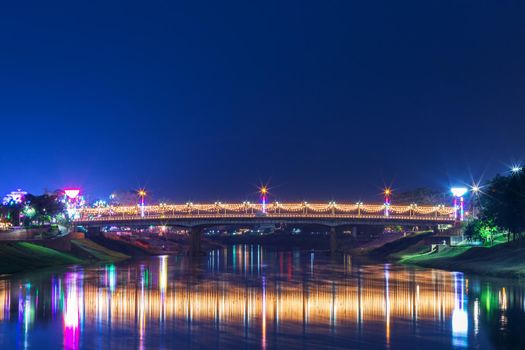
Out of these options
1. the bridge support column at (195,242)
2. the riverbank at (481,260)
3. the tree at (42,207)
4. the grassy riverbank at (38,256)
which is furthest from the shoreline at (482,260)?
the tree at (42,207)

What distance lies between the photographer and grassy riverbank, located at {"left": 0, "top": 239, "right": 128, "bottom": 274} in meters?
91.2

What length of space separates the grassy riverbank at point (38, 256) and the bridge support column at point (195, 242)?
3411cm

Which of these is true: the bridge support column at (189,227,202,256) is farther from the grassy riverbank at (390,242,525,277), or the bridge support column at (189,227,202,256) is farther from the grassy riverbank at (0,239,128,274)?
the grassy riverbank at (390,242,525,277)

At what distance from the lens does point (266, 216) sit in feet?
623

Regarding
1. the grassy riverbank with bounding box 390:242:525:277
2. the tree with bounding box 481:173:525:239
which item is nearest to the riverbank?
the grassy riverbank with bounding box 390:242:525:277

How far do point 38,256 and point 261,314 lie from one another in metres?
68.0

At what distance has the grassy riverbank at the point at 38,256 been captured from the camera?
91.2m

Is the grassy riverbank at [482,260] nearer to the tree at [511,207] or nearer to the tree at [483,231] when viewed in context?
the tree at [511,207]

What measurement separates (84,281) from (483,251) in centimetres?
5610

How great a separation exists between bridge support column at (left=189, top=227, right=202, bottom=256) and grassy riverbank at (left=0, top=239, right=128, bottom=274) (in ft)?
112

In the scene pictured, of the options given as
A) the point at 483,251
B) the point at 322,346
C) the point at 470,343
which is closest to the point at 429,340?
the point at 470,343

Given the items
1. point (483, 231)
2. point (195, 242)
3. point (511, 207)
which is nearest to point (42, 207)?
point (195, 242)

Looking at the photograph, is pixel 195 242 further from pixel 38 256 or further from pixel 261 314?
pixel 261 314

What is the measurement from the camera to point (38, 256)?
106 metres
